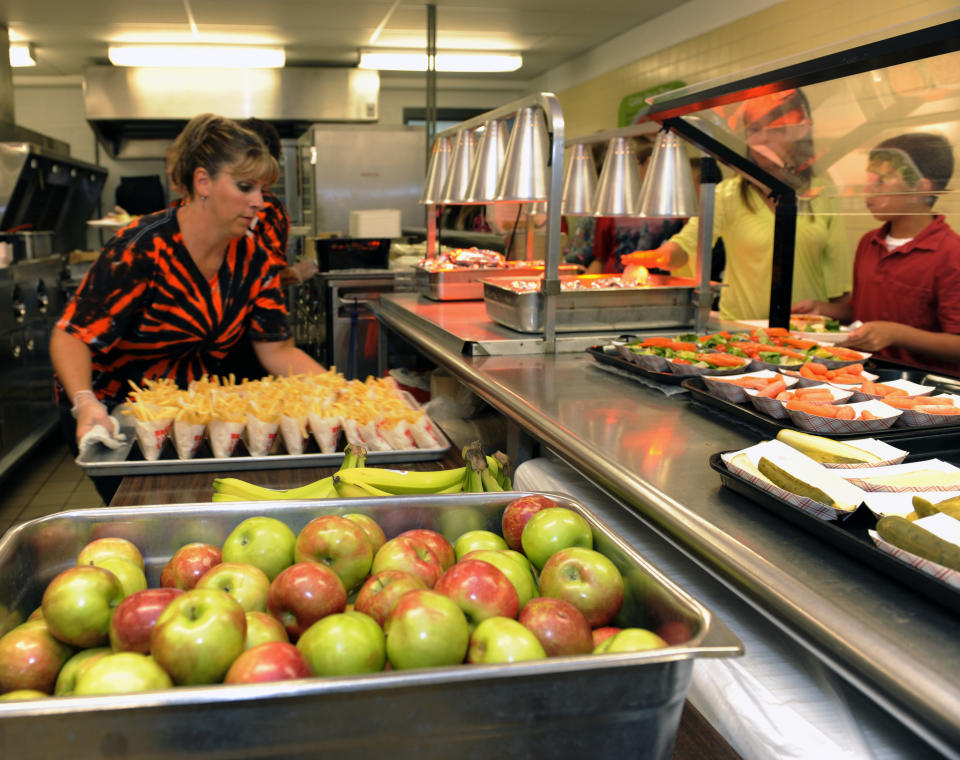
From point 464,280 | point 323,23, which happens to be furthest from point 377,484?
point 323,23

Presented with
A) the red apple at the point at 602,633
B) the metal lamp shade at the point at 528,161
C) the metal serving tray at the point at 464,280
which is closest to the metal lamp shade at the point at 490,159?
the metal lamp shade at the point at 528,161

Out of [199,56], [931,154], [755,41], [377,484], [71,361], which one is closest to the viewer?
[377,484]

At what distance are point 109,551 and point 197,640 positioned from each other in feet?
1.01

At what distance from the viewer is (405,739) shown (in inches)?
28.5

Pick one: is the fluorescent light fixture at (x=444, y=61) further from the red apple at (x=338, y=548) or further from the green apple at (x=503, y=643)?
the green apple at (x=503, y=643)

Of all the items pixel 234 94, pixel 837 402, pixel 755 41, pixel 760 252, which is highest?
pixel 234 94

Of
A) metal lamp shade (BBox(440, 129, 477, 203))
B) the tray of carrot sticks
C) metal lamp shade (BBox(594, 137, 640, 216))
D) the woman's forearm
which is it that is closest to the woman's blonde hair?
the woman's forearm

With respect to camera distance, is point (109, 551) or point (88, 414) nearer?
point (109, 551)

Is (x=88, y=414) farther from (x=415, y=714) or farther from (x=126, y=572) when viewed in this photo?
(x=415, y=714)

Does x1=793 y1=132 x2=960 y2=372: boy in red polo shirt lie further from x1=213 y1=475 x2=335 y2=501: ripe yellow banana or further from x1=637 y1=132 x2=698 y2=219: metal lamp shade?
x1=213 y1=475 x2=335 y2=501: ripe yellow banana

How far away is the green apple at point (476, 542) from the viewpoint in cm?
109

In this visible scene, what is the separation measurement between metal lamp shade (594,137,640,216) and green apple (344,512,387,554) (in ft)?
7.01

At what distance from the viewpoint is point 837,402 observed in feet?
5.62

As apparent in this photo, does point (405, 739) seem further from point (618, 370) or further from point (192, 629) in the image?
point (618, 370)
